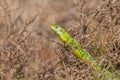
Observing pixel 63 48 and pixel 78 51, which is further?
pixel 63 48

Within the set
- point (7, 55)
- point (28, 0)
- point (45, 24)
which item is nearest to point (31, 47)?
point (7, 55)

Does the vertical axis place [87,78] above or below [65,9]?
above

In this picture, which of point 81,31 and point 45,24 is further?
point 45,24

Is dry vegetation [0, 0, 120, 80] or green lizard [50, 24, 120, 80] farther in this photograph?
dry vegetation [0, 0, 120, 80]

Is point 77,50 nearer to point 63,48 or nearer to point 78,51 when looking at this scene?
point 78,51

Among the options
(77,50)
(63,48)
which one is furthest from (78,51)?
(63,48)

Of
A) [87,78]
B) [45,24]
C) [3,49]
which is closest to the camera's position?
[87,78]

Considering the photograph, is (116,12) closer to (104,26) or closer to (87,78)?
(104,26)

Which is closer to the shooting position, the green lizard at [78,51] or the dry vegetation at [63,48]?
the green lizard at [78,51]

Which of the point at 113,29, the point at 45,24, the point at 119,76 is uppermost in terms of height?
the point at 113,29

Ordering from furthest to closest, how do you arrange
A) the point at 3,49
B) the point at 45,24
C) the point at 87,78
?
the point at 45,24 → the point at 3,49 → the point at 87,78
